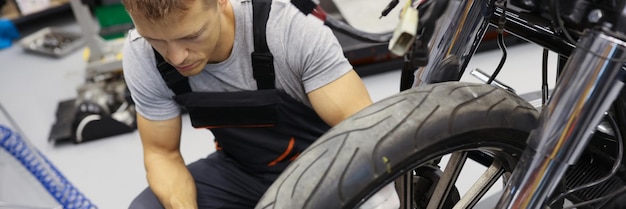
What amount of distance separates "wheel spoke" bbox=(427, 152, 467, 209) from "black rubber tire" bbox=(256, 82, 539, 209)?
0.12 metres

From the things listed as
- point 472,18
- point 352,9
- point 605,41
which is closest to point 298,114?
point 472,18

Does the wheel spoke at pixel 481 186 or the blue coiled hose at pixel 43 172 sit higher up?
the wheel spoke at pixel 481 186

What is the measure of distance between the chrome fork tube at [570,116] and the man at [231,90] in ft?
1.46

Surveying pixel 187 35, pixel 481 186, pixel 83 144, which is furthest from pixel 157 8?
pixel 83 144

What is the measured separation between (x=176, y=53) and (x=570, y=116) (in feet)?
2.24

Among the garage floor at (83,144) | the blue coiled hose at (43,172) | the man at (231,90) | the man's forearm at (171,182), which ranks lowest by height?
the garage floor at (83,144)

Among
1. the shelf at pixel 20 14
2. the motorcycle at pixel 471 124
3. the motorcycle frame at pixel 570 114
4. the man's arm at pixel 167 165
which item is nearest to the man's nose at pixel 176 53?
the man's arm at pixel 167 165

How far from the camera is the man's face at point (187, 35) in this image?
1009mm

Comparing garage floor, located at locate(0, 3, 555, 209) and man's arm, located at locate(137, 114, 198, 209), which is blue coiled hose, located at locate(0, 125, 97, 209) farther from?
man's arm, located at locate(137, 114, 198, 209)

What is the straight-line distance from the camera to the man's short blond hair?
0.97 meters

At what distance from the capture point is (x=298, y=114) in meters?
1.29

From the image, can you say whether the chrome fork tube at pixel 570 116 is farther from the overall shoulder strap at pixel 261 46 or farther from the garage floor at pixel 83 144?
the garage floor at pixel 83 144

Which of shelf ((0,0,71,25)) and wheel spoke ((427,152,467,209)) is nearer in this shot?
wheel spoke ((427,152,467,209))

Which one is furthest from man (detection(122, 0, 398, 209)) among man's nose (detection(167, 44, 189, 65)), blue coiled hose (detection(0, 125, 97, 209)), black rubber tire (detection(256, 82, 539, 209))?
blue coiled hose (detection(0, 125, 97, 209))
